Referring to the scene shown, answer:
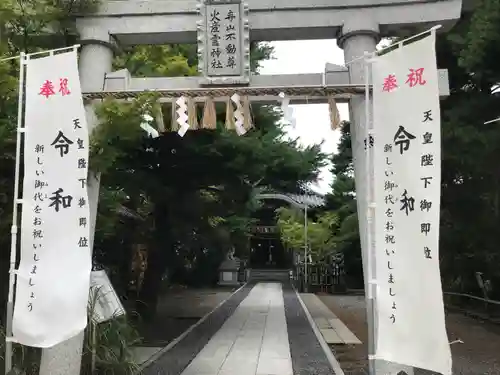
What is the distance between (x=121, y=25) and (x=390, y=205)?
399 centimetres

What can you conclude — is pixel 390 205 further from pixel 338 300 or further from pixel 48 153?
pixel 338 300

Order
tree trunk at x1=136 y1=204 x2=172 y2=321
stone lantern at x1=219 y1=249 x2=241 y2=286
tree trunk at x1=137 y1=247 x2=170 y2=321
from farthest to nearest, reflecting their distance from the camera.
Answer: stone lantern at x1=219 y1=249 x2=241 y2=286 → tree trunk at x1=137 y1=247 x2=170 y2=321 → tree trunk at x1=136 y1=204 x2=172 y2=321

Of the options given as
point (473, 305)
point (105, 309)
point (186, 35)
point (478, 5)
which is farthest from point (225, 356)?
point (473, 305)

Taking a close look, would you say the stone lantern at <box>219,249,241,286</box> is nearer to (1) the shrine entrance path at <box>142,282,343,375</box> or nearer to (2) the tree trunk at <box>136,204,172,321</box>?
(1) the shrine entrance path at <box>142,282,343,375</box>

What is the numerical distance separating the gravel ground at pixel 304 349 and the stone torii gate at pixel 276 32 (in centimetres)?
274

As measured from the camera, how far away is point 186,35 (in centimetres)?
667

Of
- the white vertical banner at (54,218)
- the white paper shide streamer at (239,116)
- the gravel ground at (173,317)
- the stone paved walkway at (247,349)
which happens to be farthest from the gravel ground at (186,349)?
the white paper shide streamer at (239,116)

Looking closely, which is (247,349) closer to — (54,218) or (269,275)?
(54,218)

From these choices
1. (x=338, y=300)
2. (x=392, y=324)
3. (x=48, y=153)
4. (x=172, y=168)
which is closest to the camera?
(x=392, y=324)

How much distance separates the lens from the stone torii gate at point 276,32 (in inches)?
241

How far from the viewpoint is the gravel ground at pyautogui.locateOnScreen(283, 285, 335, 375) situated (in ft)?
25.6

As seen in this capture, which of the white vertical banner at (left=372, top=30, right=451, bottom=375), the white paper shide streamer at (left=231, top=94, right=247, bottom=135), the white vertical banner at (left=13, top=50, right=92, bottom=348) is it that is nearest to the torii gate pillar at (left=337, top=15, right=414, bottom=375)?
the white vertical banner at (left=372, top=30, right=451, bottom=375)

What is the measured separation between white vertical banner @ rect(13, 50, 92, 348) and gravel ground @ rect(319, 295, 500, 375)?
14.6 feet

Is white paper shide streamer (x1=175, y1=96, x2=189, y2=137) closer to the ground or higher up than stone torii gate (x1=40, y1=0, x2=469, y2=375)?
closer to the ground
